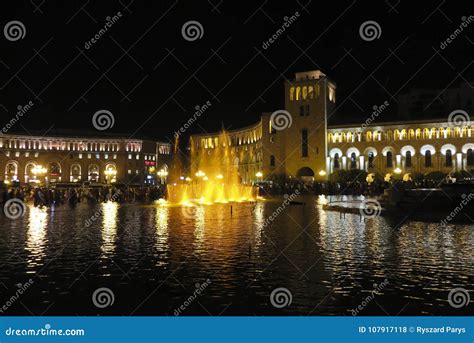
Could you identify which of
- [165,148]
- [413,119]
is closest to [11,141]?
[165,148]

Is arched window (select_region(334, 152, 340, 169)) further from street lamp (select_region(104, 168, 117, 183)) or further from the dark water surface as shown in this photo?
the dark water surface

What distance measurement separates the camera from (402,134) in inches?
2746

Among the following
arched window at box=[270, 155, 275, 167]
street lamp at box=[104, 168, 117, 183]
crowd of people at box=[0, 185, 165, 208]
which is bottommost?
crowd of people at box=[0, 185, 165, 208]

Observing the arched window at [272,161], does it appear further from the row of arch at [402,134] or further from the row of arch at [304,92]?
the row of arch at [402,134]

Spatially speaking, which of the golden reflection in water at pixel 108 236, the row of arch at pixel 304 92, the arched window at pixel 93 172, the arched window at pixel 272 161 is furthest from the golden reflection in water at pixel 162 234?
the arched window at pixel 93 172

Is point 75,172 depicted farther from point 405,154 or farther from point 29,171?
point 405,154

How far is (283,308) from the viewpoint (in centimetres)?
740

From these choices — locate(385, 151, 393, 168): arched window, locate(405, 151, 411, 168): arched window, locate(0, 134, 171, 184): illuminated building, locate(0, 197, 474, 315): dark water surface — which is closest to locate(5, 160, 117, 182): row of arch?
locate(0, 134, 171, 184): illuminated building

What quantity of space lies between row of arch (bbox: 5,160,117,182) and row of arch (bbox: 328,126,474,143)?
6015 centimetres

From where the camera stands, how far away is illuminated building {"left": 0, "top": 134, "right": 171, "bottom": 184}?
11300cm

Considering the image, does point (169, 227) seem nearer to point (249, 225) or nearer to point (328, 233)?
point (249, 225)

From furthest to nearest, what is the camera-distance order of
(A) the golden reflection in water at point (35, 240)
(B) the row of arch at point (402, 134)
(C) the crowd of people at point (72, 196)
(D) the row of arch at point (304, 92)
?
(D) the row of arch at point (304, 92)
(B) the row of arch at point (402, 134)
(C) the crowd of people at point (72, 196)
(A) the golden reflection in water at point (35, 240)

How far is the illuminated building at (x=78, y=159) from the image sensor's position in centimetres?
11300

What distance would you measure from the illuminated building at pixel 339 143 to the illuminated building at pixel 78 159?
43.5m
